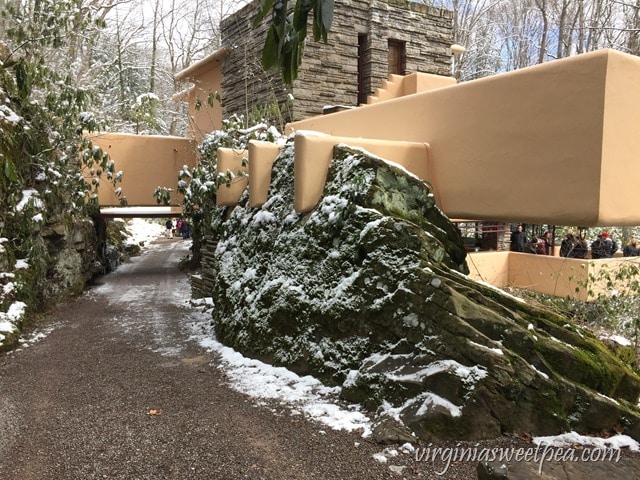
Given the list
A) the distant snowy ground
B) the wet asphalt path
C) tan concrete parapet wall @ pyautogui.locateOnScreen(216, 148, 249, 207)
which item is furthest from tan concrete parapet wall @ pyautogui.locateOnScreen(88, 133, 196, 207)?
the distant snowy ground

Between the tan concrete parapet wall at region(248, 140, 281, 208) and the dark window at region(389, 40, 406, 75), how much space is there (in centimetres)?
618

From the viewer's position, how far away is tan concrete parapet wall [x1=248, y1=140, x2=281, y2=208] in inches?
A: 339

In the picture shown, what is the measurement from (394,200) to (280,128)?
253 inches

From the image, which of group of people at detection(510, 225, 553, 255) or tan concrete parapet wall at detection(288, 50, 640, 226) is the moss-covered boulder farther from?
group of people at detection(510, 225, 553, 255)

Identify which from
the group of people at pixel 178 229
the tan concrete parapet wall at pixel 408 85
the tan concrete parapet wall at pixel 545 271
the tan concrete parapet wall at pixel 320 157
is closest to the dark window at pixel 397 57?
the tan concrete parapet wall at pixel 408 85

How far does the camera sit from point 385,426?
4.86 meters

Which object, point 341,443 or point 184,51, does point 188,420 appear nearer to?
point 341,443

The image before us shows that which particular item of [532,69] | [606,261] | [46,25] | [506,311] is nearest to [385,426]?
[506,311]

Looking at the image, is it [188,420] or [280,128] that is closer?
[188,420]

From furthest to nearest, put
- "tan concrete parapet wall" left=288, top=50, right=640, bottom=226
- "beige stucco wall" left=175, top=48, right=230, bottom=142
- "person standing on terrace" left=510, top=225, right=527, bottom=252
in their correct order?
"beige stucco wall" left=175, top=48, right=230, bottom=142
"person standing on terrace" left=510, top=225, right=527, bottom=252
"tan concrete parapet wall" left=288, top=50, right=640, bottom=226

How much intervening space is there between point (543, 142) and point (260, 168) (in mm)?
4854

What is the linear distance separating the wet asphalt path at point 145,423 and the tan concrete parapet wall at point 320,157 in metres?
2.99

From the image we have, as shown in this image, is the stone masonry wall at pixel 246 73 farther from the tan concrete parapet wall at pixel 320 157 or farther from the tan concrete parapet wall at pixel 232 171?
the tan concrete parapet wall at pixel 320 157

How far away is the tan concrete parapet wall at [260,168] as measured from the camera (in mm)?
8602
